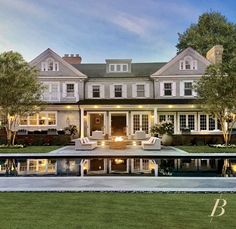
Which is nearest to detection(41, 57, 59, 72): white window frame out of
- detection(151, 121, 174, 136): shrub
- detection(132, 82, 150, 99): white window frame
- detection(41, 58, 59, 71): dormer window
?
detection(41, 58, 59, 71): dormer window

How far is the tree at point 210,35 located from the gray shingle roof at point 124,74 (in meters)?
12.0

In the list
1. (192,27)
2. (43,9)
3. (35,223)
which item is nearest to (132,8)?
(43,9)

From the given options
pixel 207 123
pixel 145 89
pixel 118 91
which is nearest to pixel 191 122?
pixel 207 123

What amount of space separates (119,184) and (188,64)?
25.6 metres

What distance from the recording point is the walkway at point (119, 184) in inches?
378

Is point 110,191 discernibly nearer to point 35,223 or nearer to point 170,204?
point 170,204

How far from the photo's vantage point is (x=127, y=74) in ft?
117

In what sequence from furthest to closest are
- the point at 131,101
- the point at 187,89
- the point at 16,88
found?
1. the point at 187,89
2. the point at 131,101
3. the point at 16,88

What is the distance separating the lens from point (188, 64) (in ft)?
112

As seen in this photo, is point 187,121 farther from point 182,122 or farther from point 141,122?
point 141,122

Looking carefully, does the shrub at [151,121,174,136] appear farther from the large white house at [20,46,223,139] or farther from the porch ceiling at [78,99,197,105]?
the large white house at [20,46,223,139]

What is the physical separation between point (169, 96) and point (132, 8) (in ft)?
36.7

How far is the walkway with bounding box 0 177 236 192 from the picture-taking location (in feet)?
31.5

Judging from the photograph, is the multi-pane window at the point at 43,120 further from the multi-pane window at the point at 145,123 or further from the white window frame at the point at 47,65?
the multi-pane window at the point at 145,123
